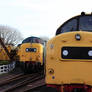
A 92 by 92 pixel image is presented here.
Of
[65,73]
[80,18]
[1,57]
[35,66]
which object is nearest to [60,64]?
[65,73]

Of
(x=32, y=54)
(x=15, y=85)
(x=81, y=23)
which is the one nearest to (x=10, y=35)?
(x=32, y=54)

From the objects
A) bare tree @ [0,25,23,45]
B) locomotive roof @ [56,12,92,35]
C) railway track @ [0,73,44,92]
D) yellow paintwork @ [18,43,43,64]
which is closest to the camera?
locomotive roof @ [56,12,92,35]

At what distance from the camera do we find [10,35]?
7125 cm

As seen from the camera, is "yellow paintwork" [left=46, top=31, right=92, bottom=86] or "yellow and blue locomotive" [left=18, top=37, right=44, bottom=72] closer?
"yellow paintwork" [left=46, top=31, right=92, bottom=86]

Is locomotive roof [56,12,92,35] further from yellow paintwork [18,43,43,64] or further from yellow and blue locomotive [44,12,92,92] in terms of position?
yellow paintwork [18,43,43,64]

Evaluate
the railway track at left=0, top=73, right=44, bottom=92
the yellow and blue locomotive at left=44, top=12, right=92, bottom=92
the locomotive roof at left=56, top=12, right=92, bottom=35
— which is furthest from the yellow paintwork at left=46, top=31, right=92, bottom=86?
the railway track at left=0, top=73, right=44, bottom=92

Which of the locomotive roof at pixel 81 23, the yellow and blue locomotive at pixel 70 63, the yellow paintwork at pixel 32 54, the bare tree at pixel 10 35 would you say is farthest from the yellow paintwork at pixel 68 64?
the bare tree at pixel 10 35

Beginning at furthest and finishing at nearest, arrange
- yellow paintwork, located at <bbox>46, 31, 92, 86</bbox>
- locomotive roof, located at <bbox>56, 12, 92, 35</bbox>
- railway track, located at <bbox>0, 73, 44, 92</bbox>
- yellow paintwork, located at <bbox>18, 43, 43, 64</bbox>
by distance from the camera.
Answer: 1. yellow paintwork, located at <bbox>18, 43, 43, 64</bbox>
2. railway track, located at <bbox>0, 73, 44, 92</bbox>
3. locomotive roof, located at <bbox>56, 12, 92, 35</bbox>
4. yellow paintwork, located at <bbox>46, 31, 92, 86</bbox>

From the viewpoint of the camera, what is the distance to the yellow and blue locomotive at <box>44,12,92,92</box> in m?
5.24

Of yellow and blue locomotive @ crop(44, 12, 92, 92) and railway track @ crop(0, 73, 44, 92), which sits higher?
yellow and blue locomotive @ crop(44, 12, 92, 92)

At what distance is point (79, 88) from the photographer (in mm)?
5305

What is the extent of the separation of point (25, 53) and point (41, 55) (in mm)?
1343

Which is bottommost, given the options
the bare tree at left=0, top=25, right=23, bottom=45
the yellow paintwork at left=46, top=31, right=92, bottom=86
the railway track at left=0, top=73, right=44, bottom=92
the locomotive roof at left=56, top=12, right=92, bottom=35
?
the railway track at left=0, top=73, right=44, bottom=92

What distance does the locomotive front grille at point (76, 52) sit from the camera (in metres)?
5.27
